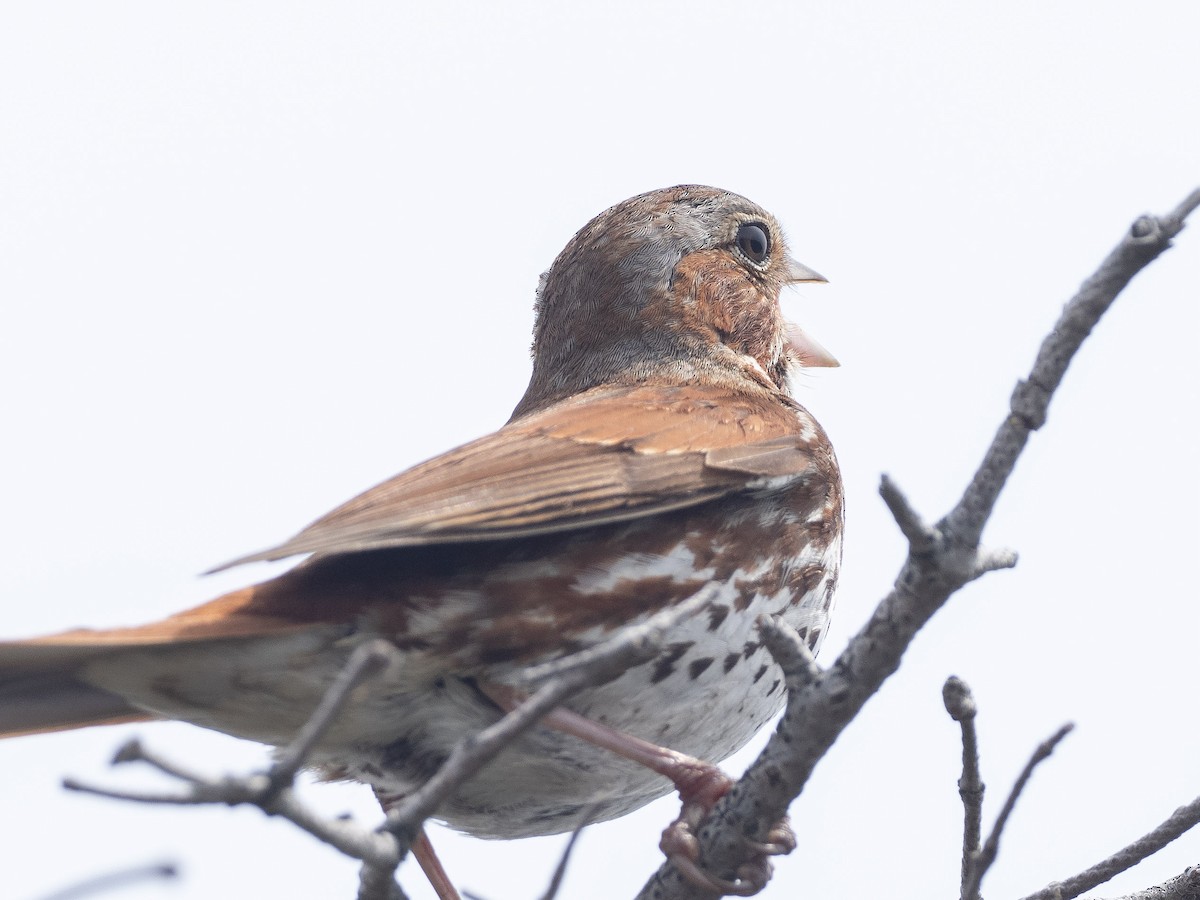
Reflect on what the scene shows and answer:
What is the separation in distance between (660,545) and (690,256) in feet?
6.96

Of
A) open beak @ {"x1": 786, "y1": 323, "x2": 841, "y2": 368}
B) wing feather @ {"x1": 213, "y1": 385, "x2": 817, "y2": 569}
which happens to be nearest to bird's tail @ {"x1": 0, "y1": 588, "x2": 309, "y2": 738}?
wing feather @ {"x1": 213, "y1": 385, "x2": 817, "y2": 569}

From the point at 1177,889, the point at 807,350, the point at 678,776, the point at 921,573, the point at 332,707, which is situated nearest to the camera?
the point at 332,707

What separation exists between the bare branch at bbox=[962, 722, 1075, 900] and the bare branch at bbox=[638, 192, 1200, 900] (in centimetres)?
36

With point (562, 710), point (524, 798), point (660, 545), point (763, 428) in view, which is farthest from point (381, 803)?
point (763, 428)

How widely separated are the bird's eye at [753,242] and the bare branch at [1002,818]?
10.7 feet

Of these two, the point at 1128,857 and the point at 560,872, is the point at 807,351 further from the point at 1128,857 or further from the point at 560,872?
the point at 560,872

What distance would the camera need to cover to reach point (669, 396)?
205 inches

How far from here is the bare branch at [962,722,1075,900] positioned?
300 cm

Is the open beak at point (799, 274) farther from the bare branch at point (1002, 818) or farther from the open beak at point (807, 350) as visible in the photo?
the bare branch at point (1002, 818)

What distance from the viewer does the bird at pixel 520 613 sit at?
389cm

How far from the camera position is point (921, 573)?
3033 mm

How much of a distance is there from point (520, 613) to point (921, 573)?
4.48ft

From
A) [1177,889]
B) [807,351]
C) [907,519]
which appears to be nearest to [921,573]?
[907,519]

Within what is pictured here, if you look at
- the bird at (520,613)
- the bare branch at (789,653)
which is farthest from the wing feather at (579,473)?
the bare branch at (789,653)
